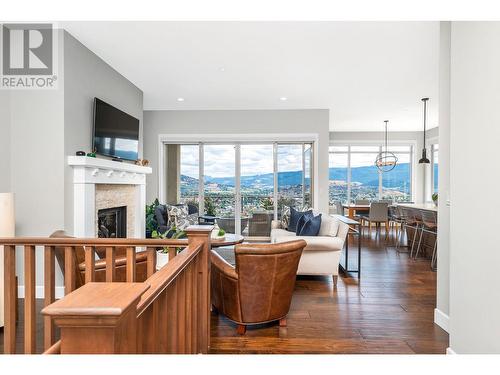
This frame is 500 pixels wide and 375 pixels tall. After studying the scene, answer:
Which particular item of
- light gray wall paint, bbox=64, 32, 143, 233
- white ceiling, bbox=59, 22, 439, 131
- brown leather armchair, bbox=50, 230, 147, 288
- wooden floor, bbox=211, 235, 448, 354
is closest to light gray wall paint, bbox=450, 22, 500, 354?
wooden floor, bbox=211, 235, 448, 354

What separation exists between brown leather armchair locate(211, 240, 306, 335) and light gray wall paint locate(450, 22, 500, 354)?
3.70 ft

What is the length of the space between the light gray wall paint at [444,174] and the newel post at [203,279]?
6.66ft

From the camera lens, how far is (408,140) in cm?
837

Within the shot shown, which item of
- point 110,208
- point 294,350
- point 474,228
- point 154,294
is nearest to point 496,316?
point 474,228

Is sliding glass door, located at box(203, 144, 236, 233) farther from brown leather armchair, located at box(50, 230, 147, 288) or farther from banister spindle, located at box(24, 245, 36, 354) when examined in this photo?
banister spindle, located at box(24, 245, 36, 354)

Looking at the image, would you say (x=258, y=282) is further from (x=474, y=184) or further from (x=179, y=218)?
(x=179, y=218)

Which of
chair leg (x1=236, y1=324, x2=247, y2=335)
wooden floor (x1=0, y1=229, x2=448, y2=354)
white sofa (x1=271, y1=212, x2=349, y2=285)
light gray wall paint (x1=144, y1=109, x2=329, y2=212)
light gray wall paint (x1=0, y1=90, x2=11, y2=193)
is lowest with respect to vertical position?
wooden floor (x1=0, y1=229, x2=448, y2=354)

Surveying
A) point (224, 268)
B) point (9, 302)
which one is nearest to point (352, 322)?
point (224, 268)

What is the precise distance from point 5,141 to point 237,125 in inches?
150

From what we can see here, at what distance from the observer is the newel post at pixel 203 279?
1.86 meters

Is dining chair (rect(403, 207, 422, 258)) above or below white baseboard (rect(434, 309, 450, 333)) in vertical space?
above

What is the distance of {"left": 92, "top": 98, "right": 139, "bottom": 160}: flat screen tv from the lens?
11.6ft

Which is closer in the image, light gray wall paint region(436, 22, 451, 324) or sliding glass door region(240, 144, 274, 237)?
light gray wall paint region(436, 22, 451, 324)

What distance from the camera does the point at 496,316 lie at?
1516mm
